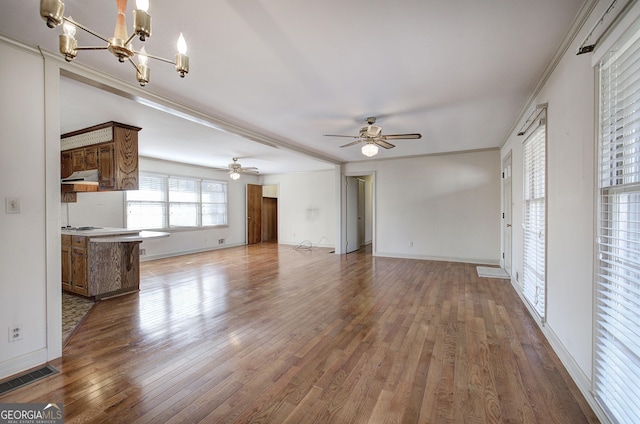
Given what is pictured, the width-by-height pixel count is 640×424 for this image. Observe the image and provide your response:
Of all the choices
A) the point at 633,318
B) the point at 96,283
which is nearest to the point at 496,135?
the point at 633,318

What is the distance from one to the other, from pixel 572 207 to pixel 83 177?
20.5 feet

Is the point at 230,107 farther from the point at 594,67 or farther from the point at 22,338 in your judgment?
the point at 594,67

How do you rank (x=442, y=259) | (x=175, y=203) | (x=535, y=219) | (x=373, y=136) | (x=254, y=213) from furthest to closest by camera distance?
(x=254, y=213) → (x=175, y=203) → (x=442, y=259) → (x=373, y=136) → (x=535, y=219)

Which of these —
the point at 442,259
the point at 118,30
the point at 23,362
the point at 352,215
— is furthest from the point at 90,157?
the point at 442,259

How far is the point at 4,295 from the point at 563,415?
390 centimetres

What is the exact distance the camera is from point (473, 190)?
6184mm

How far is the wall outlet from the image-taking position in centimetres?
210

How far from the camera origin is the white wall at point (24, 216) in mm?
2066

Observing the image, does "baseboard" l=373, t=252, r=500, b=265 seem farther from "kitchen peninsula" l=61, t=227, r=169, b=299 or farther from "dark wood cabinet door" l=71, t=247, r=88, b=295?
"dark wood cabinet door" l=71, t=247, r=88, b=295

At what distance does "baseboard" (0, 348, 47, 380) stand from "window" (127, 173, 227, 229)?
494 cm

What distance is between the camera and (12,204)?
211 centimetres

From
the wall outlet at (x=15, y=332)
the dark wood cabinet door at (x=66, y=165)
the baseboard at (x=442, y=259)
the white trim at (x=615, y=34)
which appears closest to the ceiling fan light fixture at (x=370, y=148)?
the white trim at (x=615, y=34)

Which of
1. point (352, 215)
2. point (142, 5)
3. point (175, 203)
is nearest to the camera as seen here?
point (142, 5)

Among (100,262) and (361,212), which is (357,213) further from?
(100,262)
